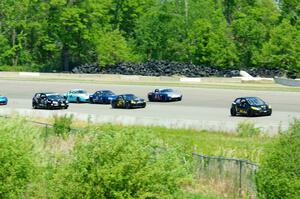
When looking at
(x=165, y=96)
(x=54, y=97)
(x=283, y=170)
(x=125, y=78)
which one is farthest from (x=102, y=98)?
(x=283, y=170)

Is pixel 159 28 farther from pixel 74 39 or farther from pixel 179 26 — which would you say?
pixel 74 39

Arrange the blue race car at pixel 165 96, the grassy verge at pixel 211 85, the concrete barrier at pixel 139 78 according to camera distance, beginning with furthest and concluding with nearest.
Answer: the concrete barrier at pixel 139 78 → the grassy verge at pixel 211 85 → the blue race car at pixel 165 96

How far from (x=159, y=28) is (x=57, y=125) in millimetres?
71534

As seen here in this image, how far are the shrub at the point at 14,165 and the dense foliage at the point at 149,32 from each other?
72.1m

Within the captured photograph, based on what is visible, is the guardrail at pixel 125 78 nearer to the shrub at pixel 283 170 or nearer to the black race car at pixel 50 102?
the black race car at pixel 50 102

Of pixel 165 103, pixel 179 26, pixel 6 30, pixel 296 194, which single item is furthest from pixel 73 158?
pixel 6 30

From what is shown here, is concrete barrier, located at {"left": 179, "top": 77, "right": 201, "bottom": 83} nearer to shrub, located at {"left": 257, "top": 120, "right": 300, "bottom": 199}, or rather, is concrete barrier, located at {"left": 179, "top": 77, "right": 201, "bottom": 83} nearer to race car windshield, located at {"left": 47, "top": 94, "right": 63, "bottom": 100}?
race car windshield, located at {"left": 47, "top": 94, "right": 63, "bottom": 100}

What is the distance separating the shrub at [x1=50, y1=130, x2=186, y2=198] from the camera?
1609 cm

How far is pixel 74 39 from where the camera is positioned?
110 metres

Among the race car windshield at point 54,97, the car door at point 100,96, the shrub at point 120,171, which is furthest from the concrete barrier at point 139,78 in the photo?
the shrub at point 120,171

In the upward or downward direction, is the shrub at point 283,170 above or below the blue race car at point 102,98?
above

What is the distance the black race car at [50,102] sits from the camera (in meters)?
54.8

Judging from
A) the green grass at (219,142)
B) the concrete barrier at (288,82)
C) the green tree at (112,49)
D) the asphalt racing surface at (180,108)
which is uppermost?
the green tree at (112,49)

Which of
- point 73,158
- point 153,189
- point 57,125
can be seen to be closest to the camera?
point 153,189
